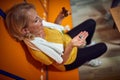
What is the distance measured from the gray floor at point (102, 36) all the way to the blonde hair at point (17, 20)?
0.98m

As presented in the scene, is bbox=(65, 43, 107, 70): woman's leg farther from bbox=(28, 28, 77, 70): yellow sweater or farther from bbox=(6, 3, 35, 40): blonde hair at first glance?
bbox=(6, 3, 35, 40): blonde hair

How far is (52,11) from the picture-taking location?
2588 mm

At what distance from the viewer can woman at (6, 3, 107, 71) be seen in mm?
1332

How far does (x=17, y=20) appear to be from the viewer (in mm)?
1307

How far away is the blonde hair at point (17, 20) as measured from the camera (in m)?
1.31

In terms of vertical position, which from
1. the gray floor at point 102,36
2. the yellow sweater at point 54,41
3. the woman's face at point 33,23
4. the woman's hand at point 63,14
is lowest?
the gray floor at point 102,36

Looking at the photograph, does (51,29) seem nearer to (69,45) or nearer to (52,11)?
(69,45)

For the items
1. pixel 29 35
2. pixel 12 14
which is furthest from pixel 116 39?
pixel 12 14

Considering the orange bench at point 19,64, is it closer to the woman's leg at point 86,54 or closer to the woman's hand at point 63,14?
the woman's leg at point 86,54

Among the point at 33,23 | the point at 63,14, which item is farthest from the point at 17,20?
the point at 63,14

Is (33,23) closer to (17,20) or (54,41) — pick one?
(17,20)

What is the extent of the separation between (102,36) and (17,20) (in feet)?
4.56

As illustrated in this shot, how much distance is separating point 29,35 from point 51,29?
13.8 inches

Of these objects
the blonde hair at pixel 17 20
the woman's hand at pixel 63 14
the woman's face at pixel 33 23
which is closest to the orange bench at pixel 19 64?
the blonde hair at pixel 17 20
